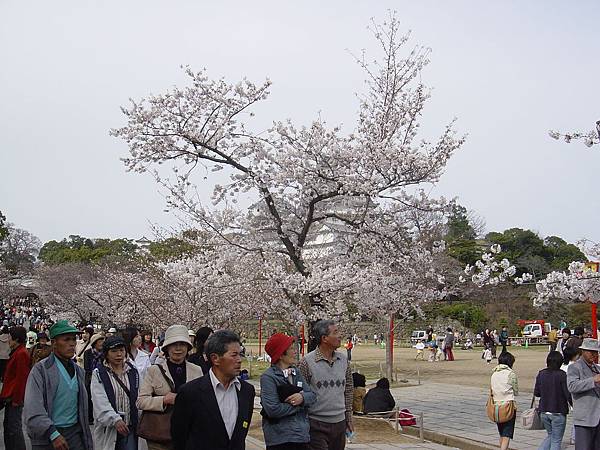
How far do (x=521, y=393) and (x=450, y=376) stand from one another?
6.16 metres

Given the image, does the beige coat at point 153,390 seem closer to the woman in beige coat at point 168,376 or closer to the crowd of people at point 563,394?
the woman in beige coat at point 168,376

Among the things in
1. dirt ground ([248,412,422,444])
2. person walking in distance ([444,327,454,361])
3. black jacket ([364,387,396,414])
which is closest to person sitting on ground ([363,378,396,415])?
black jacket ([364,387,396,414])

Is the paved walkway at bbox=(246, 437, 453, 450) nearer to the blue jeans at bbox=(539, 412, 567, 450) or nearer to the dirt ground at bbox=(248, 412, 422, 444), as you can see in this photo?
the dirt ground at bbox=(248, 412, 422, 444)

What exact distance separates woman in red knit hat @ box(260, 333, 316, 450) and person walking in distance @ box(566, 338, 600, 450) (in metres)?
3.29

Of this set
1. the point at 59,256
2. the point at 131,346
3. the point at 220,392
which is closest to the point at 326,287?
the point at 131,346

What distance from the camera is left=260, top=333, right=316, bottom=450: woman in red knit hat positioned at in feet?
17.9

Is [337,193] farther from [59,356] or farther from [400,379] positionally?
[400,379]

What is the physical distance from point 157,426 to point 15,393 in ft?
12.8

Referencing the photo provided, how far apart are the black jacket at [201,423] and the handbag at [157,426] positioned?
93cm

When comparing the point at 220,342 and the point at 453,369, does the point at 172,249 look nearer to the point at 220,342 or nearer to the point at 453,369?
the point at 453,369

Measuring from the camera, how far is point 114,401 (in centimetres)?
564

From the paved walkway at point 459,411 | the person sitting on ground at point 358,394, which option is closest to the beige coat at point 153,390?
the paved walkway at point 459,411

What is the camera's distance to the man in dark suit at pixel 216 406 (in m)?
3.92

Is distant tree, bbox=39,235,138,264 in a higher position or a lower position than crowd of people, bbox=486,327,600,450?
higher
